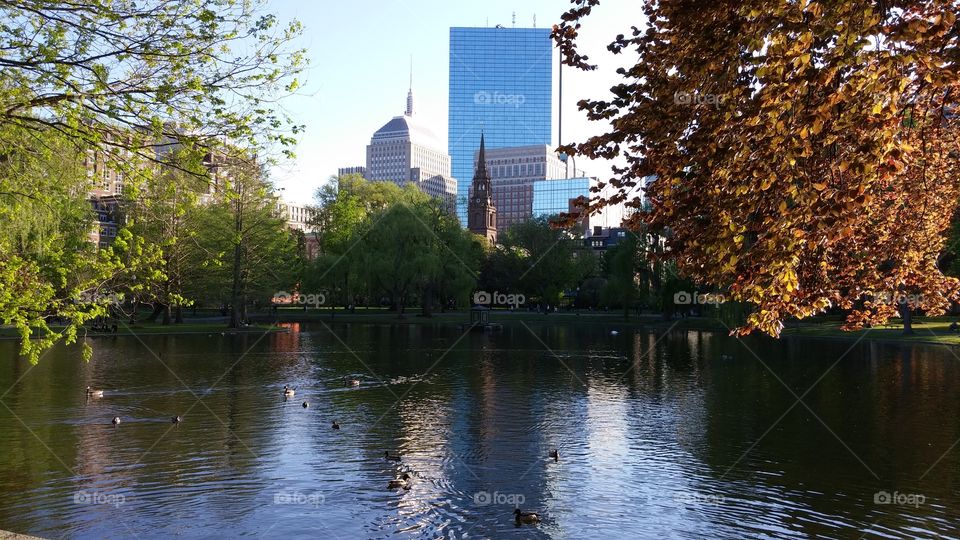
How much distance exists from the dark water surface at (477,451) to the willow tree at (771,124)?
745 centimetres

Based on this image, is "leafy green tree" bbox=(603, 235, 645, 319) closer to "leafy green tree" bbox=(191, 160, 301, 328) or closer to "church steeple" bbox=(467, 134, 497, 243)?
"leafy green tree" bbox=(191, 160, 301, 328)

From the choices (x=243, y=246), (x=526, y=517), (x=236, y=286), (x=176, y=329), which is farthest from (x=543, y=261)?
(x=526, y=517)

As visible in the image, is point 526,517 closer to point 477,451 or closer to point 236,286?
point 477,451

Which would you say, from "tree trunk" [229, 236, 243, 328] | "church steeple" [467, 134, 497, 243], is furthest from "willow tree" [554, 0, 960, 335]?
"church steeple" [467, 134, 497, 243]

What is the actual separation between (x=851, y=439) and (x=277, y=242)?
6020 centimetres

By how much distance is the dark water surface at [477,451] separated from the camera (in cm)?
1517

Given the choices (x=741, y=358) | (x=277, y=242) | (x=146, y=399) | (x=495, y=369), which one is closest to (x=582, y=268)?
(x=277, y=242)

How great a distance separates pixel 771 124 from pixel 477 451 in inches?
614

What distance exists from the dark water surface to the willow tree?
7.45 meters

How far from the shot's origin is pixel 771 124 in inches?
269

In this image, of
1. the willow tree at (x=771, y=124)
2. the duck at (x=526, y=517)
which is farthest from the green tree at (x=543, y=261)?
the willow tree at (x=771, y=124)

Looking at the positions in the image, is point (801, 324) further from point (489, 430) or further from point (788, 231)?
point (788, 231)

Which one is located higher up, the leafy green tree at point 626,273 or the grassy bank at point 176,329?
the leafy green tree at point 626,273

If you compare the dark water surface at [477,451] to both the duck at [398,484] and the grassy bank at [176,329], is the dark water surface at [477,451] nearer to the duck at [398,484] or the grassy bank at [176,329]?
the duck at [398,484]
